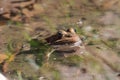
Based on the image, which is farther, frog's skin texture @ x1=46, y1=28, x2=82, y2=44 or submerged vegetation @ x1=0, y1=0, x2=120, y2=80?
frog's skin texture @ x1=46, y1=28, x2=82, y2=44

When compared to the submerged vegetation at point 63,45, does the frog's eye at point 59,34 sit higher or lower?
higher

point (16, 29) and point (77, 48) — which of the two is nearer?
point (77, 48)

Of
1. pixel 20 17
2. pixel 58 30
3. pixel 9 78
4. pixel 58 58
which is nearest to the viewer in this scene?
pixel 9 78

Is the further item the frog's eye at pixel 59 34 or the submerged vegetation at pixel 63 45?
the frog's eye at pixel 59 34

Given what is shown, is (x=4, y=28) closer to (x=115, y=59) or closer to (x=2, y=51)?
(x=2, y=51)

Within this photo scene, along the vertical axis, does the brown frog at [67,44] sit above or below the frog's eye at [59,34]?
below

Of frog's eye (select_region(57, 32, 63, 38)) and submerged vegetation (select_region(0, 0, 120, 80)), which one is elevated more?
frog's eye (select_region(57, 32, 63, 38))

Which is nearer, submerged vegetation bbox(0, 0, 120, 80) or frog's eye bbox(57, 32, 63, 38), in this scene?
submerged vegetation bbox(0, 0, 120, 80)

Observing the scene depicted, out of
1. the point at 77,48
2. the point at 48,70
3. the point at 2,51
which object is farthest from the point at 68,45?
the point at 2,51

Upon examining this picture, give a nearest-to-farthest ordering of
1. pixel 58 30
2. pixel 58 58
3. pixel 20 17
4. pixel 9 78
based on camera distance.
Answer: pixel 9 78, pixel 58 58, pixel 58 30, pixel 20 17

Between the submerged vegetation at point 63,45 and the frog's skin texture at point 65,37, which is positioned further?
the frog's skin texture at point 65,37
